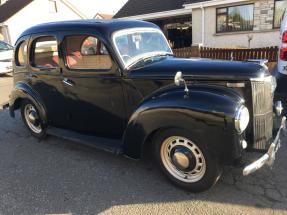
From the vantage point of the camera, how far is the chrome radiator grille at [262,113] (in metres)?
3.05

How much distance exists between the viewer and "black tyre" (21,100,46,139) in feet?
16.0

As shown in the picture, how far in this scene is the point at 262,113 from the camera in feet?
10.3

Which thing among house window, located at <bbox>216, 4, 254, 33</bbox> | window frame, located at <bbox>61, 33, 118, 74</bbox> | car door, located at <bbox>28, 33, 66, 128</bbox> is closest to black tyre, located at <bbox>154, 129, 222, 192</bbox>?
window frame, located at <bbox>61, 33, 118, 74</bbox>

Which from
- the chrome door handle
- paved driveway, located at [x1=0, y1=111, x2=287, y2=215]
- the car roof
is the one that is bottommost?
paved driveway, located at [x1=0, y1=111, x2=287, y2=215]

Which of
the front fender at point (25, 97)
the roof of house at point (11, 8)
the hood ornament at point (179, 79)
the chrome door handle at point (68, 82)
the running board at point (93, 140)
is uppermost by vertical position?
the roof of house at point (11, 8)

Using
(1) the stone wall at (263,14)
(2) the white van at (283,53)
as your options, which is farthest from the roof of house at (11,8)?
(2) the white van at (283,53)

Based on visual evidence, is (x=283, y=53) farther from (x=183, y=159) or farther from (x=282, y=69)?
(x=183, y=159)

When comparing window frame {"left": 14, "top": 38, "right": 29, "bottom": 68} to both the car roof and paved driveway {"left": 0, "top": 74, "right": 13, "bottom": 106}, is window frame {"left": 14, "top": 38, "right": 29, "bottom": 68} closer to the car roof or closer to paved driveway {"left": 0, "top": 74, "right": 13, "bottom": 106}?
the car roof

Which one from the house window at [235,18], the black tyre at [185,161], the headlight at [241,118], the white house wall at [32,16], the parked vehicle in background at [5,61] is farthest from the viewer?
the white house wall at [32,16]

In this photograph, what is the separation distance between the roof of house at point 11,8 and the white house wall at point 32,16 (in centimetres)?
45

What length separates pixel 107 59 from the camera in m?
3.68

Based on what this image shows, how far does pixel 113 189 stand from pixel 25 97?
2.42 m

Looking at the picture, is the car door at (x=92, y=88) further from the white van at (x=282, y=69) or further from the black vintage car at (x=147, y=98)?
the white van at (x=282, y=69)

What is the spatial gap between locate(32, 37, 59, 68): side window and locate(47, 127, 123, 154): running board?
1.00 metres
